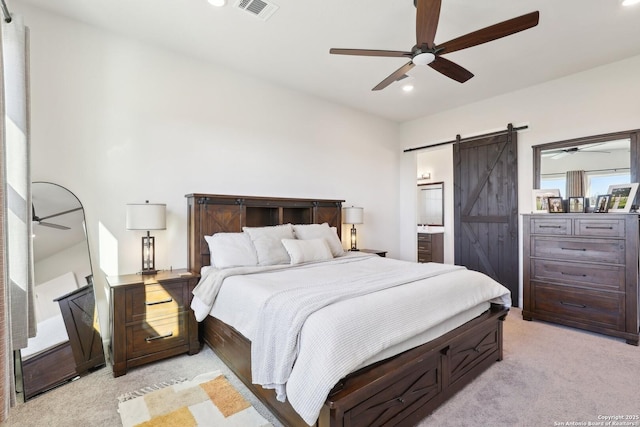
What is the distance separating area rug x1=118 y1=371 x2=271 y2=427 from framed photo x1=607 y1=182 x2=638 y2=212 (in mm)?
4057

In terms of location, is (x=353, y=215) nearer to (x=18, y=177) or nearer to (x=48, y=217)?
(x=48, y=217)

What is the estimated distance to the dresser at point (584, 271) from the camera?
301 cm

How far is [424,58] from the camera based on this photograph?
2.38 metres

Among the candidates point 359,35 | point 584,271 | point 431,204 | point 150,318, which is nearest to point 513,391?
point 584,271

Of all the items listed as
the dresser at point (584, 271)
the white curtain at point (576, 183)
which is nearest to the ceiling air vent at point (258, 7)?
the dresser at point (584, 271)

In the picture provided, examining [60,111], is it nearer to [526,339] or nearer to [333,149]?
[333,149]

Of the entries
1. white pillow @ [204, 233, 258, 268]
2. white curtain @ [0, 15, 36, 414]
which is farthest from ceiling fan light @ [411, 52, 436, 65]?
white curtain @ [0, 15, 36, 414]

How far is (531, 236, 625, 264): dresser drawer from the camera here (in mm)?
3088

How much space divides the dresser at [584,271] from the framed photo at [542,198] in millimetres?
371

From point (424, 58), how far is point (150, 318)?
3111mm

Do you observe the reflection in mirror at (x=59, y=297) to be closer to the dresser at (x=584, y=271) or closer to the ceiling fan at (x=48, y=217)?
the ceiling fan at (x=48, y=217)

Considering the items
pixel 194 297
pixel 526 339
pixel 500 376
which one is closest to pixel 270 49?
pixel 194 297

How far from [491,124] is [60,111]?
513cm

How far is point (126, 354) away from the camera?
246 cm
